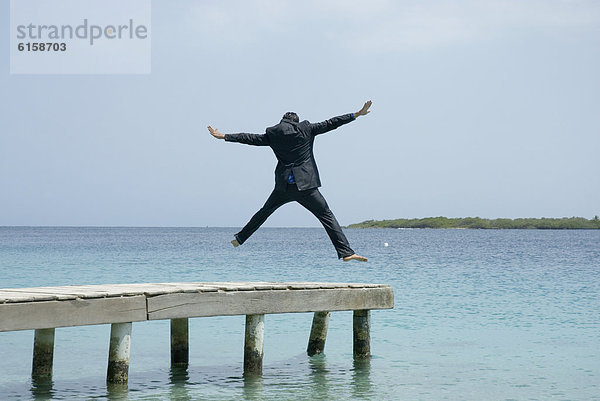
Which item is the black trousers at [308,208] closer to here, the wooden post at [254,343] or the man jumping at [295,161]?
the man jumping at [295,161]

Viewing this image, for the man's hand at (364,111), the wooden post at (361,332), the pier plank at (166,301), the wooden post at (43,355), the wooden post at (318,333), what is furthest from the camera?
the wooden post at (318,333)

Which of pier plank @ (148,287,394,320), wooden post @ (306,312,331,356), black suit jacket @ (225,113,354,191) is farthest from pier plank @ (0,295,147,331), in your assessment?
wooden post @ (306,312,331,356)

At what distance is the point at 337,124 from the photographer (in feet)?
36.9

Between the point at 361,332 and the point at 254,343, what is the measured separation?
81.7 inches

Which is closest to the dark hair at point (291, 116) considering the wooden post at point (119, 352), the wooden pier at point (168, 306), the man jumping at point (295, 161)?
the man jumping at point (295, 161)

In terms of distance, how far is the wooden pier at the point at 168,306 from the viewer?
9258mm

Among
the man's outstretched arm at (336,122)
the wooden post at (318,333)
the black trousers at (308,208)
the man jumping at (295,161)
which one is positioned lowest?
the wooden post at (318,333)

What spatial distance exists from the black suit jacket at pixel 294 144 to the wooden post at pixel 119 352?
2818 millimetres

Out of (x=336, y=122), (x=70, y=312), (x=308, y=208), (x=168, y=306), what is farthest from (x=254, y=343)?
(x=336, y=122)

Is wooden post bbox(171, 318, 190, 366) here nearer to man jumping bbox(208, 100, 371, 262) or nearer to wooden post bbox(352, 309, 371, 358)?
man jumping bbox(208, 100, 371, 262)

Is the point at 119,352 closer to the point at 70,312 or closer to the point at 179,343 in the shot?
the point at 70,312

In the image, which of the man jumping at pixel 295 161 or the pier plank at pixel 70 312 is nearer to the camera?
the pier plank at pixel 70 312

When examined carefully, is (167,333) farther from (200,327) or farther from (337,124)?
(337,124)

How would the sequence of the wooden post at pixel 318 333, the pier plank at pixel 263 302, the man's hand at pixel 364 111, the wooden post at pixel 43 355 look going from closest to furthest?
the pier plank at pixel 263 302
the man's hand at pixel 364 111
the wooden post at pixel 43 355
the wooden post at pixel 318 333
